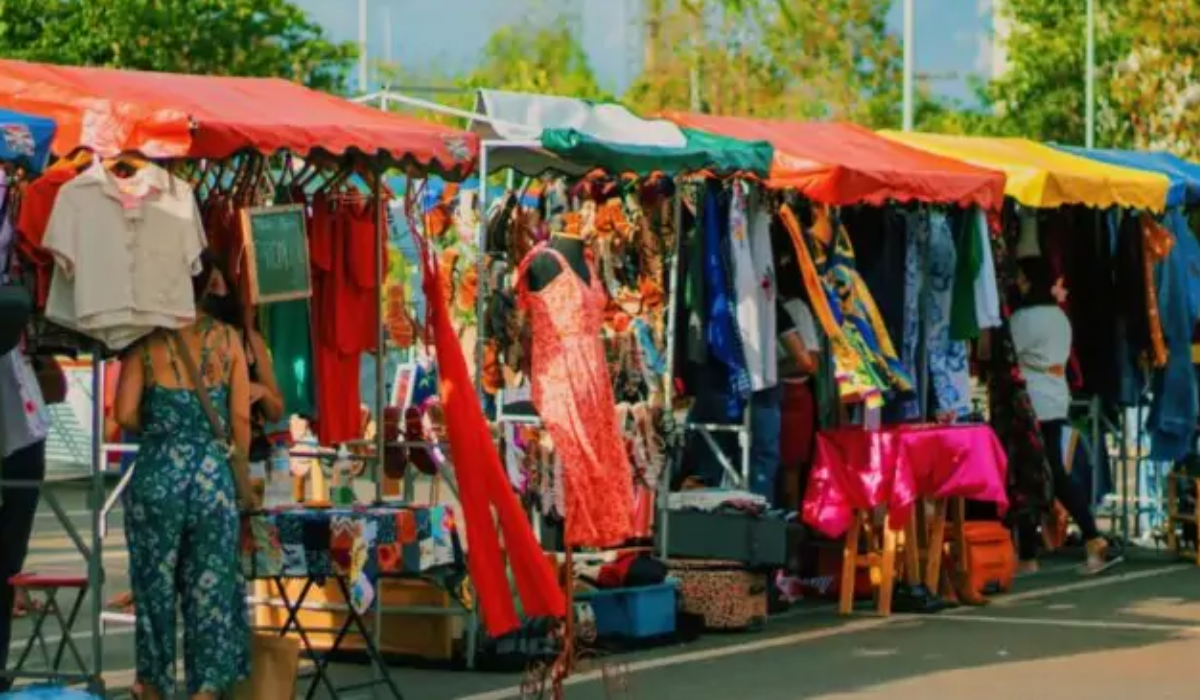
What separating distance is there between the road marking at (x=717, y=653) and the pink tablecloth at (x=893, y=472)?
61 centimetres

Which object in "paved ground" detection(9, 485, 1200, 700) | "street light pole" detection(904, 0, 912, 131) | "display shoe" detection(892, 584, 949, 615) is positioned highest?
"street light pole" detection(904, 0, 912, 131)

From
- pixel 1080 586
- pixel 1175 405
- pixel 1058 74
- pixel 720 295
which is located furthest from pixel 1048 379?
pixel 1058 74

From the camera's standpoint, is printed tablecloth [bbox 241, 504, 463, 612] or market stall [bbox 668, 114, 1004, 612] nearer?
printed tablecloth [bbox 241, 504, 463, 612]

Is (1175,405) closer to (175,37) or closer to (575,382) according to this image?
A: (575,382)

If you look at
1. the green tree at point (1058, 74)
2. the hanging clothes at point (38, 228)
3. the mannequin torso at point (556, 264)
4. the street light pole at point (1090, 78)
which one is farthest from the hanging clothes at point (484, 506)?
the street light pole at point (1090, 78)

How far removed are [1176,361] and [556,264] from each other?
685 centimetres

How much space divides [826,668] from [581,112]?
3358mm

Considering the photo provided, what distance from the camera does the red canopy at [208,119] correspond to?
34.6 feet

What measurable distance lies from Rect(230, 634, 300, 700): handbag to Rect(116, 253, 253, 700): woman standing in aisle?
0.14 meters

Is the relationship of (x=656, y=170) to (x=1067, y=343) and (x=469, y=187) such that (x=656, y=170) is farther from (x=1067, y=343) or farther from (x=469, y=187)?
(x=1067, y=343)

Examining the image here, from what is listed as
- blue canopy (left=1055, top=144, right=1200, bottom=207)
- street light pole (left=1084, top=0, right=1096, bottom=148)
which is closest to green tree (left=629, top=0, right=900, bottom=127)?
street light pole (left=1084, top=0, right=1096, bottom=148)

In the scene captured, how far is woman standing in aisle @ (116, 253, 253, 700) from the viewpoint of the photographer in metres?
10.6

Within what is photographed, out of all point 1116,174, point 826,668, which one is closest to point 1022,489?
point 1116,174

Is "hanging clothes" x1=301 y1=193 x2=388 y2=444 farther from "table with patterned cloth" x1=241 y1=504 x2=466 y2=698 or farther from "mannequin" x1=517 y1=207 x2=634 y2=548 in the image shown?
"mannequin" x1=517 y1=207 x2=634 y2=548
